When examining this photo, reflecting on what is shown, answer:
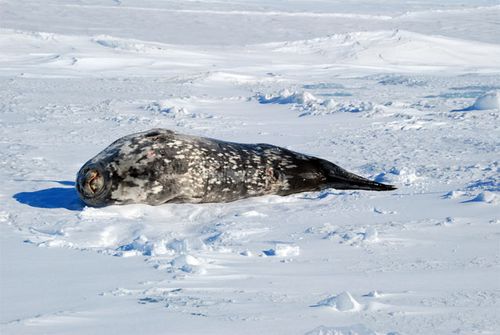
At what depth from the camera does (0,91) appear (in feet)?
33.4

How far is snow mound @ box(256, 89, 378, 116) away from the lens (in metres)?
8.55

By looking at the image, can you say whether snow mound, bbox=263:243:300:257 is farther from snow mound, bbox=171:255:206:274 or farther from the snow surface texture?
snow mound, bbox=171:255:206:274

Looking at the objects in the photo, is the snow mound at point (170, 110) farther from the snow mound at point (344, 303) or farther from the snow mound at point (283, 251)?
the snow mound at point (344, 303)

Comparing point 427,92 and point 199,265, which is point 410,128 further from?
point 199,265

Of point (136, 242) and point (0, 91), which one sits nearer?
point (136, 242)

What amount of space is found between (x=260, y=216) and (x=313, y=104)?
4.70 metres

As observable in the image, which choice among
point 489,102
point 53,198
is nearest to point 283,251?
point 53,198

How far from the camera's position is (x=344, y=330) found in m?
2.32

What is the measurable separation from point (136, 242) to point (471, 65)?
39.4 ft

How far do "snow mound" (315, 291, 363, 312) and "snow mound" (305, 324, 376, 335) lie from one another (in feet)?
0.60

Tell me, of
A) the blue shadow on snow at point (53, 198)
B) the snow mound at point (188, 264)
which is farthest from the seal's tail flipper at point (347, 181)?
the snow mound at point (188, 264)

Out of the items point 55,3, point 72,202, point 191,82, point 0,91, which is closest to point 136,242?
point 72,202

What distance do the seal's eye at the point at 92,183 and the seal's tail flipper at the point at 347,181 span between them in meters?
1.51

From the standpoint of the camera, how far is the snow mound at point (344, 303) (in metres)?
2.55
